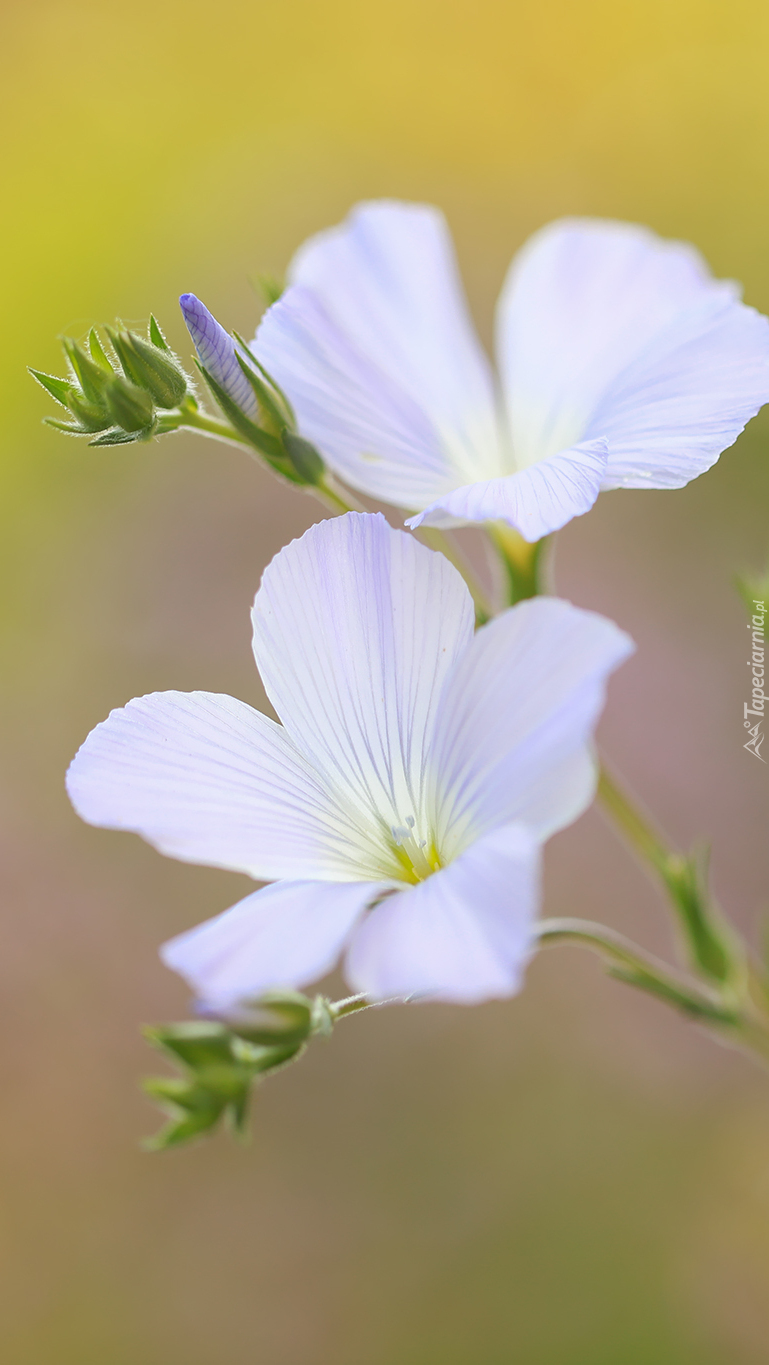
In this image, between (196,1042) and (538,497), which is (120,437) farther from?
(196,1042)

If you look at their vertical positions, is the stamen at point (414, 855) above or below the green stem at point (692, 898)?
above

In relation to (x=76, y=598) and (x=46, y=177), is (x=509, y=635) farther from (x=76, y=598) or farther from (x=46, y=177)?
(x=46, y=177)

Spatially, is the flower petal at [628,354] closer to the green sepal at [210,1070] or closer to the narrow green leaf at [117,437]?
the narrow green leaf at [117,437]

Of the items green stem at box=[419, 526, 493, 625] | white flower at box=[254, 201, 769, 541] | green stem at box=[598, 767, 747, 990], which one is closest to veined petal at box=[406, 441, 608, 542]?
white flower at box=[254, 201, 769, 541]

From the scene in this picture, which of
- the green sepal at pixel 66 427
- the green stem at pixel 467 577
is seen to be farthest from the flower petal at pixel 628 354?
the green sepal at pixel 66 427

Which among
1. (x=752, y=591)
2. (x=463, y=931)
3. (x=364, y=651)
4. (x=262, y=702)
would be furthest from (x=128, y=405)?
(x=262, y=702)

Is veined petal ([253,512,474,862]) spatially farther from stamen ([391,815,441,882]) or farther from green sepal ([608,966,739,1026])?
green sepal ([608,966,739,1026])
